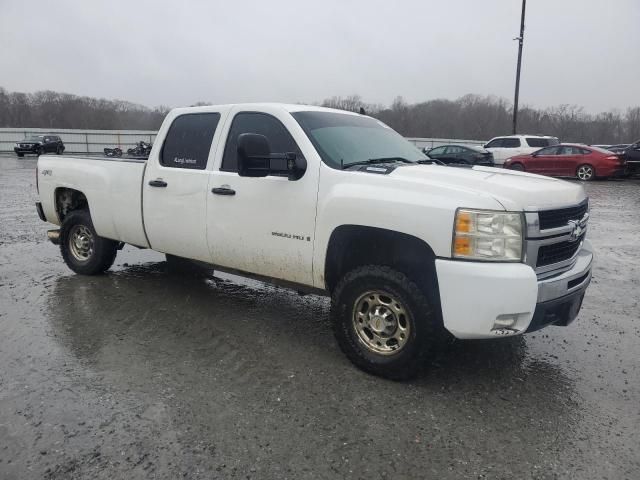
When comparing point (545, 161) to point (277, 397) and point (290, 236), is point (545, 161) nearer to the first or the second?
point (290, 236)

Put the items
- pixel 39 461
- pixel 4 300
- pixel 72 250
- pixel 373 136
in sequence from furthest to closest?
pixel 72 250, pixel 4 300, pixel 373 136, pixel 39 461

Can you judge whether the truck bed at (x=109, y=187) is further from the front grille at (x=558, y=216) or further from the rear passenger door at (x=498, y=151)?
the rear passenger door at (x=498, y=151)

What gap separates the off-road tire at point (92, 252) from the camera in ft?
19.1

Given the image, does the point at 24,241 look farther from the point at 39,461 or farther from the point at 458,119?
the point at 458,119

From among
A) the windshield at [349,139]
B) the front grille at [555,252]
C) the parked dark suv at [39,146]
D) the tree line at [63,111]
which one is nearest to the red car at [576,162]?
the windshield at [349,139]

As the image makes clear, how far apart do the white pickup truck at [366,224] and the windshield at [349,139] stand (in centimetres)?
2

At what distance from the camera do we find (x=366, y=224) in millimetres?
3453

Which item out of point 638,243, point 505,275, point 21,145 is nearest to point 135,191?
point 505,275

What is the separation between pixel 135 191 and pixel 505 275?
147 inches

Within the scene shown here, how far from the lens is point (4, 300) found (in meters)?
5.12

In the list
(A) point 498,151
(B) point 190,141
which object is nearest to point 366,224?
(B) point 190,141

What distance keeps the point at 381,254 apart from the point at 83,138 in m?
46.2

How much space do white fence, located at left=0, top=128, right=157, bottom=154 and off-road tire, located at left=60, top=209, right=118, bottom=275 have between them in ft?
130

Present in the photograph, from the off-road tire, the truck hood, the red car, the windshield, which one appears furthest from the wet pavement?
the red car
